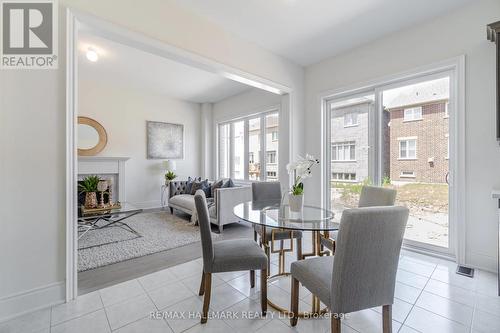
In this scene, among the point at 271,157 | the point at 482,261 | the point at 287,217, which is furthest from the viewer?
the point at 271,157

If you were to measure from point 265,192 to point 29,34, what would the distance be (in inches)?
102

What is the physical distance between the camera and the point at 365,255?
1144 mm

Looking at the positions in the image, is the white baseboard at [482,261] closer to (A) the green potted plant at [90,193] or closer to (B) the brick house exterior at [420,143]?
(B) the brick house exterior at [420,143]

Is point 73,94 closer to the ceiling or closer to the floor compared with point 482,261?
closer to the ceiling

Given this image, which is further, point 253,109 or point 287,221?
point 253,109

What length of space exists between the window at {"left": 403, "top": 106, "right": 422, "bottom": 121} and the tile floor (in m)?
1.80

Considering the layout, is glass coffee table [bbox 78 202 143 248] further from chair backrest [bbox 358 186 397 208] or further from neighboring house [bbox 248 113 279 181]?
chair backrest [bbox 358 186 397 208]

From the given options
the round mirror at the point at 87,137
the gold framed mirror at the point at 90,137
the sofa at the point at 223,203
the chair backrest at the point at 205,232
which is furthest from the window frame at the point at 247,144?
the chair backrest at the point at 205,232

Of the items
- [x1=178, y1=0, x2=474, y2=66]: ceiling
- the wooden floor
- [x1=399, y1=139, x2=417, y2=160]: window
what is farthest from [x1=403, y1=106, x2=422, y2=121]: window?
the wooden floor

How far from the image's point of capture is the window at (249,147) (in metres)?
5.04

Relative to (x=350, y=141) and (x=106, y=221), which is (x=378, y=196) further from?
(x=106, y=221)

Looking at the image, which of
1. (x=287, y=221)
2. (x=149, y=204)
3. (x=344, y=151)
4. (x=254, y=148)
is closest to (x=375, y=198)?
(x=287, y=221)

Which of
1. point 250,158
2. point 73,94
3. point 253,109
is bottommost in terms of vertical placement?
point 250,158

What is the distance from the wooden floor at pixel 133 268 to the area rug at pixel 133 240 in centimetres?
11
